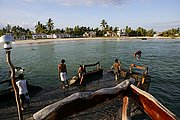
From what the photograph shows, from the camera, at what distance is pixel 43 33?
395 feet

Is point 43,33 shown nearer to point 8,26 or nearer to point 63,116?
point 8,26

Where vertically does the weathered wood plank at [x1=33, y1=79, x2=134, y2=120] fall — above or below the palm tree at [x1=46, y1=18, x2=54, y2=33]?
below

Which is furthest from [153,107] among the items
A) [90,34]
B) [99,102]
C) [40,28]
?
[90,34]

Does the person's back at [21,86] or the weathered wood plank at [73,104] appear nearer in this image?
the weathered wood plank at [73,104]

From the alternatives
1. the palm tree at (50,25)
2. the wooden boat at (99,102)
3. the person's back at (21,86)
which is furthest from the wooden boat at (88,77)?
the palm tree at (50,25)

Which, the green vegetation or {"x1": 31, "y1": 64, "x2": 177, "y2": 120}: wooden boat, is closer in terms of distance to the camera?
{"x1": 31, "y1": 64, "x2": 177, "y2": 120}: wooden boat

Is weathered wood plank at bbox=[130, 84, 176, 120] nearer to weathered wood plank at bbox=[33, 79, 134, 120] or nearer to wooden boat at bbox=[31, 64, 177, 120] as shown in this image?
wooden boat at bbox=[31, 64, 177, 120]

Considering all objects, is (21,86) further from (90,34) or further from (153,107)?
(90,34)

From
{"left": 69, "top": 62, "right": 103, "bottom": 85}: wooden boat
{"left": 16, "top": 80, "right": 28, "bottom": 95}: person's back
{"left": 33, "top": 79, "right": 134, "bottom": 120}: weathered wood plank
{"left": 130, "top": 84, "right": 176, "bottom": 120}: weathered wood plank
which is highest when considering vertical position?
{"left": 33, "top": 79, "right": 134, "bottom": 120}: weathered wood plank

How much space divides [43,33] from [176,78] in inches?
4391

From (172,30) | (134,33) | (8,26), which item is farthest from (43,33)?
(172,30)

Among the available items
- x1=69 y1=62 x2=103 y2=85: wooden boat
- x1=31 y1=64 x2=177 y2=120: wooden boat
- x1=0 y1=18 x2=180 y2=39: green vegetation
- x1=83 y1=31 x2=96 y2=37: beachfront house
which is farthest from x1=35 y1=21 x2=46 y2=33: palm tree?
x1=31 y1=64 x2=177 y2=120: wooden boat

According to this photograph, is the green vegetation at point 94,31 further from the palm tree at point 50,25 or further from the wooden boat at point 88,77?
the wooden boat at point 88,77

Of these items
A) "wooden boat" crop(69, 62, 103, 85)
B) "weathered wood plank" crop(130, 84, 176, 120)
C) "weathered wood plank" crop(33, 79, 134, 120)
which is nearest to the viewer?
"weathered wood plank" crop(33, 79, 134, 120)
